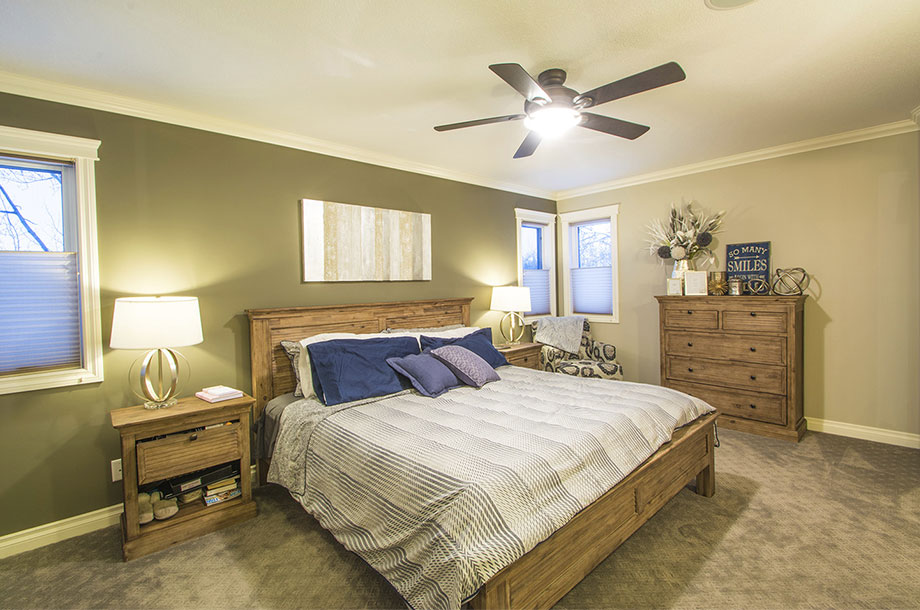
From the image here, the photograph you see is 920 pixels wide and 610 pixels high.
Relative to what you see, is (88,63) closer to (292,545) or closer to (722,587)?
(292,545)

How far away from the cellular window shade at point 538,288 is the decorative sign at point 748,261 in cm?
203

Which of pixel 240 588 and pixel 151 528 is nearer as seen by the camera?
pixel 240 588

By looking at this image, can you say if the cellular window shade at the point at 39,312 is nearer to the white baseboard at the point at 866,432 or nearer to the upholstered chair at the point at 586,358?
the upholstered chair at the point at 586,358

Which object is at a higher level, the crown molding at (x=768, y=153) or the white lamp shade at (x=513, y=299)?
the crown molding at (x=768, y=153)

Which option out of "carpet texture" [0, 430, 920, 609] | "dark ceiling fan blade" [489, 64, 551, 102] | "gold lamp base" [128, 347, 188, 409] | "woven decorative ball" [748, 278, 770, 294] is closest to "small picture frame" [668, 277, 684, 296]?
"woven decorative ball" [748, 278, 770, 294]

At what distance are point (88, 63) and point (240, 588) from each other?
2726 millimetres

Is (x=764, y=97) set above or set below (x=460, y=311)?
above

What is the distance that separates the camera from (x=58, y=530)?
2449mm

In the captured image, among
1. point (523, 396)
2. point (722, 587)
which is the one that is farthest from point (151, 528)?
point (722, 587)

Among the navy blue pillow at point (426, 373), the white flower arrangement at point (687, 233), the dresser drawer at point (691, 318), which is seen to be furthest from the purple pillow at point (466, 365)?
the white flower arrangement at point (687, 233)

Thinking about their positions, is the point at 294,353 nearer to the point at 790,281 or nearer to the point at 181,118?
the point at 181,118

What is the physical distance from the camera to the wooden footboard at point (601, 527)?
5.01 ft

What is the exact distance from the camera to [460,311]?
14.6 feet

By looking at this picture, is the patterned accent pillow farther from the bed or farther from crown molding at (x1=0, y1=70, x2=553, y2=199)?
crown molding at (x1=0, y1=70, x2=553, y2=199)
